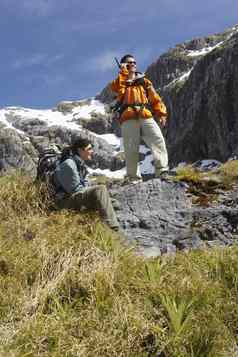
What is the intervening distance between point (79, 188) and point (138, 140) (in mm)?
3259

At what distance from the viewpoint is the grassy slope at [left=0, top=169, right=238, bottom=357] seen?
5.22 m

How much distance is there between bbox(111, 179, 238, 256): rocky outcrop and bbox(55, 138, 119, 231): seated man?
64 centimetres

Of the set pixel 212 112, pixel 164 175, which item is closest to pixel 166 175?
pixel 164 175

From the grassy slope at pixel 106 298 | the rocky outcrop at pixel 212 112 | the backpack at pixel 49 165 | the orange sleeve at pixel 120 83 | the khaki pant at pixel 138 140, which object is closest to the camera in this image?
the grassy slope at pixel 106 298

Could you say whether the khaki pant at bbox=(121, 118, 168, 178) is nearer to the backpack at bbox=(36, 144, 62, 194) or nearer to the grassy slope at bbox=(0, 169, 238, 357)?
the backpack at bbox=(36, 144, 62, 194)

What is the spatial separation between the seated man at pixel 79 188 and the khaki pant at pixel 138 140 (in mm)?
2380

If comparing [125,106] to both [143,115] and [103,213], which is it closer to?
[143,115]

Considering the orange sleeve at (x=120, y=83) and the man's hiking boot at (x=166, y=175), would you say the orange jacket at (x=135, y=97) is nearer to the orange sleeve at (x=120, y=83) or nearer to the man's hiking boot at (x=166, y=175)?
the orange sleeve at (x=120, y=83)

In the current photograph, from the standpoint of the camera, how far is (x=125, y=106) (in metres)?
11.6

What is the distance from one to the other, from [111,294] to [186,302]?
0.81 metres

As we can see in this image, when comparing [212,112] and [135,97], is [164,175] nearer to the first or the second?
[135,97]

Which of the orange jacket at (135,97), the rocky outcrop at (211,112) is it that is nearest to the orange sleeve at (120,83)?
the orange jacket at (135,97)

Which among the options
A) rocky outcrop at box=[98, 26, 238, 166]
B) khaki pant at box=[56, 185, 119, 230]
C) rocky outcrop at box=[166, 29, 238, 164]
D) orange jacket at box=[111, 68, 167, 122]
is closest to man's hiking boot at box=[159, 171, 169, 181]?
orange jacket at box=[111, 68, 167, 122]

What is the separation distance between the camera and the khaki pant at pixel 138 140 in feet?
37.6
